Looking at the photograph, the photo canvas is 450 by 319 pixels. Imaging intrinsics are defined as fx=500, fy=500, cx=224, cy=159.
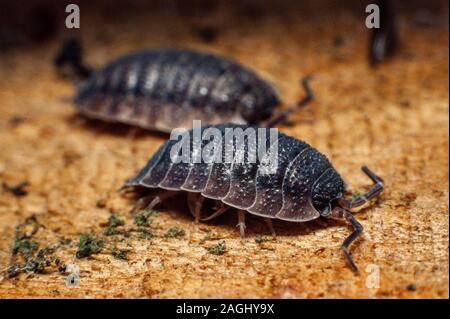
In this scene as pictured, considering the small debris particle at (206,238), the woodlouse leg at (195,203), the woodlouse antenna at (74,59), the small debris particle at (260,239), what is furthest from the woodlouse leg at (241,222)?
the woodlouse antenna at (74,59)

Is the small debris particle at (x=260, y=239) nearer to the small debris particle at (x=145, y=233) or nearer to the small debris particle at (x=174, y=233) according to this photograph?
the small debris particle at (x=174, y=233)

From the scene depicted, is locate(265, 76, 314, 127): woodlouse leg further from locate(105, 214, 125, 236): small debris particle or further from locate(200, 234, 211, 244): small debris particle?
locate(105, 214, 125, 236): small debris particle

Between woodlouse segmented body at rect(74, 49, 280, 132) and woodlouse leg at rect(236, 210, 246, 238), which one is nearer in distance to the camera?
woodlouse leg at rect(236, 210, 246, 238)

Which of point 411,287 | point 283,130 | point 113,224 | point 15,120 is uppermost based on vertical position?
point 15,120

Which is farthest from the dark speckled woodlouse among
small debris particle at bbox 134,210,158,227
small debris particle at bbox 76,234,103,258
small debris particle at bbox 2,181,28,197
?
small debris particle at bbox 2,181,28,197

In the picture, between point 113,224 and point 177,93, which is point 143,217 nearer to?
point 113,224

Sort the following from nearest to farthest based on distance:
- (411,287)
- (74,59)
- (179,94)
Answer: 1. (411,287)
2. (179,94)
3. (74,59)

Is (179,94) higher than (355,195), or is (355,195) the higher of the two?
(179,94)

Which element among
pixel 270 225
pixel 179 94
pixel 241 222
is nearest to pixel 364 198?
pixel 270 225
